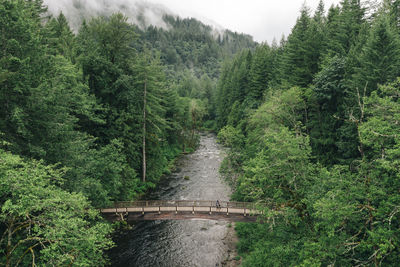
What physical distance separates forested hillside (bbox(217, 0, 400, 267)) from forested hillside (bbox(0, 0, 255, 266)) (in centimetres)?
1150

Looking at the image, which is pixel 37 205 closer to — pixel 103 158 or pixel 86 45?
pixel 103 158

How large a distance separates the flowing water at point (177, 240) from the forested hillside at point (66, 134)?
9.25 feet

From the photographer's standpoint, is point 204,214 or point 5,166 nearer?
point 5,166

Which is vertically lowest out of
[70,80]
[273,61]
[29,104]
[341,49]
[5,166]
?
[5,166]

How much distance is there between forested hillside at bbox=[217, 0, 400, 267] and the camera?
1038 centimetres

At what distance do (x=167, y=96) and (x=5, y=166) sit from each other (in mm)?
38640

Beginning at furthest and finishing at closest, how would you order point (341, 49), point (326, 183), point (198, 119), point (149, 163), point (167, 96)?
point (198, 119) < point (167, 96) < point (149, 163) < point (341, 49) < point (326, 183)

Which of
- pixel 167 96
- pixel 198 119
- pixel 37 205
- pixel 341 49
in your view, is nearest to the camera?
pixel 37 205

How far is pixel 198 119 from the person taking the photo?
75.8 m

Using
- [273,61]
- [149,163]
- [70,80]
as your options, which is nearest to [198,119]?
[273,61]

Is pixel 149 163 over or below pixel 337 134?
below

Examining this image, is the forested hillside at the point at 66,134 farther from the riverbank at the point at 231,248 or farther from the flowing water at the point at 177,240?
the riverbank at the point at 231,248

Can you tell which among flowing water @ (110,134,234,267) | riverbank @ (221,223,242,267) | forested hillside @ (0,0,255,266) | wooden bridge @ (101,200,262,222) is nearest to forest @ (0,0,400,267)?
forested hillside @ (0,0,255,266)

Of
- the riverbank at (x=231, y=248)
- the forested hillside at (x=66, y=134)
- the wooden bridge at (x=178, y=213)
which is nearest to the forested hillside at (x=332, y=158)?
the riverbank at (x=231, y=248)
